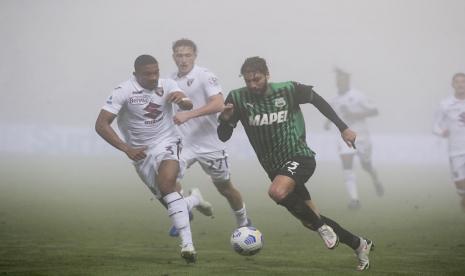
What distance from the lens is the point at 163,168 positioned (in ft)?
28.1

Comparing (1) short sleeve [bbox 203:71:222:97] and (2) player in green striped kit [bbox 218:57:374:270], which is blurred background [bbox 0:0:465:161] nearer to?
(1) short sleeve [bbox 203:71:222:97]

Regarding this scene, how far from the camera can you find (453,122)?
13.2m

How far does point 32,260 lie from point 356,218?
6447mm

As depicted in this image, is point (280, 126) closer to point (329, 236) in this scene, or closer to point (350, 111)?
point (329, 236)

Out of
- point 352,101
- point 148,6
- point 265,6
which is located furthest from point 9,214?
point 265,6

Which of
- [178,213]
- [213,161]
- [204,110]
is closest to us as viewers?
[178,213]

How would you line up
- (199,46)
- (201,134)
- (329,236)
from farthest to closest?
(199,46) → (201,134) → (329,236)

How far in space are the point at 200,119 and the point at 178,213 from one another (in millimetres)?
2379

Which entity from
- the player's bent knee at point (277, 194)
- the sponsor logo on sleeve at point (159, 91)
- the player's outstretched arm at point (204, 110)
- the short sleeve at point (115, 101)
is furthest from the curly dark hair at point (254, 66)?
the short sleeve at point (115, 101)

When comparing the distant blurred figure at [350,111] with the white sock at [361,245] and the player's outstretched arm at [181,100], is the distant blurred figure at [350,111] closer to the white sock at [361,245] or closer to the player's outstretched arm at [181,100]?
the player's outstretched arm at [181,100]

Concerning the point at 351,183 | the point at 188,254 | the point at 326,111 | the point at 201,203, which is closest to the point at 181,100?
the point at 326,111

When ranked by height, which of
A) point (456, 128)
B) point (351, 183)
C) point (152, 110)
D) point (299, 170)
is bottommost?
point (351, 183)

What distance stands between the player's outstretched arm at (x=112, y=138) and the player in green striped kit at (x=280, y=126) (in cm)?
88

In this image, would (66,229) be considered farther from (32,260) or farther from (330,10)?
(330,10)
